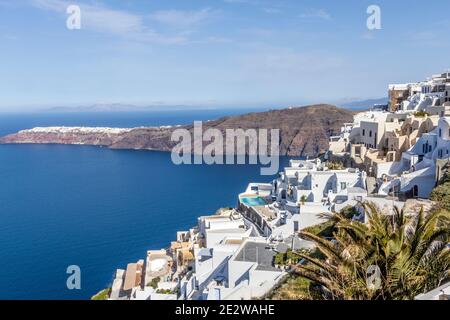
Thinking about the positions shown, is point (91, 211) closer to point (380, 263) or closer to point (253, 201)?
point (253, 201)

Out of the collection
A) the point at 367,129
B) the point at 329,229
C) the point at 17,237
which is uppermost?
the point at 367,129

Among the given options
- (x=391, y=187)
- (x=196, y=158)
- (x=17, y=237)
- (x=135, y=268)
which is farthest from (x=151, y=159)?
(x=391, y=187)

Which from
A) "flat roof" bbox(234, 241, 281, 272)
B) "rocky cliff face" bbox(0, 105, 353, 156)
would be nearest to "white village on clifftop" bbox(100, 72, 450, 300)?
"flat roof" bbox(234, 241, 281, 272)

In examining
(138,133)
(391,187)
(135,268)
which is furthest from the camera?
(138,133)

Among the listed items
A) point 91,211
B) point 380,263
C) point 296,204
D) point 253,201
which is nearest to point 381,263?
point 380,263

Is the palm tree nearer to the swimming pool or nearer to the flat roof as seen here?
the flat roof

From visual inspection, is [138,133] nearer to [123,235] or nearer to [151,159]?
[151,159]
